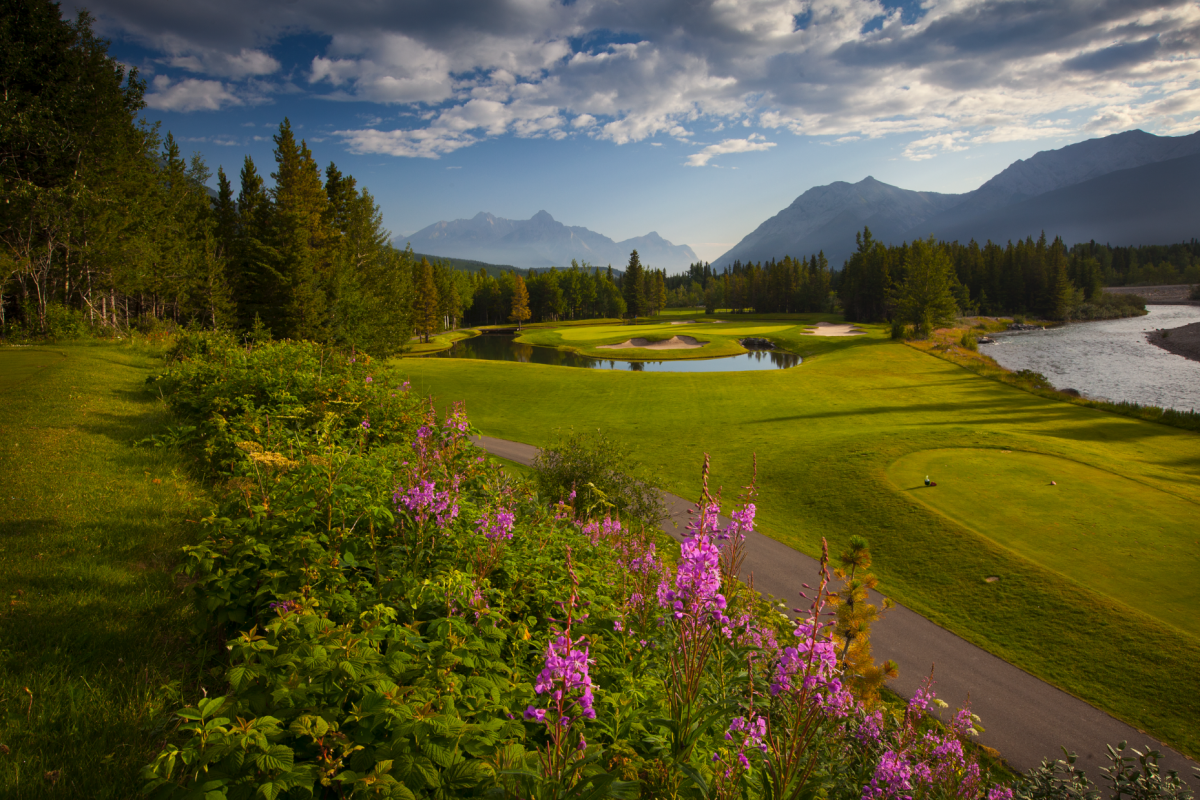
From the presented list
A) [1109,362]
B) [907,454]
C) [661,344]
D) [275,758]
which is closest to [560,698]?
[275,758]

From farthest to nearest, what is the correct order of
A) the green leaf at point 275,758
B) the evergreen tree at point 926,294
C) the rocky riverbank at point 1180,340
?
the evergreen tree at point 926,294 < the rocky riverbank at point 1180,340 < the green leaf at point 275,758

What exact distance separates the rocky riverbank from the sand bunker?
3173cm

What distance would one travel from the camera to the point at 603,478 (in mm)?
14273

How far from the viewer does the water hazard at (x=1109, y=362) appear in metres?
38.8

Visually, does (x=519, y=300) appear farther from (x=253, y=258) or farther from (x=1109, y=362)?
(x=1109, y=362)

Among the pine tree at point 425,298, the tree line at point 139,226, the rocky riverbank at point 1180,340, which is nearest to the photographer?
the tree line at point 139,226

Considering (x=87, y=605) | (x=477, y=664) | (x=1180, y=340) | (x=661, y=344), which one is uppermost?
(x=661, y=344)

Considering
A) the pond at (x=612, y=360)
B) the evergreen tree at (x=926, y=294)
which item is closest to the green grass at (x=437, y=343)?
the pond at (x=612, y=360)

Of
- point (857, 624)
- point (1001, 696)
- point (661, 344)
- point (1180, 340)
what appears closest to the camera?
point (857, 624)

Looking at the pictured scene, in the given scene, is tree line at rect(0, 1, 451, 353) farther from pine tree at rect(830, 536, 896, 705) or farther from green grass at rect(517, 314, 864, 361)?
green grass at rect(517, 314, 864, 361)

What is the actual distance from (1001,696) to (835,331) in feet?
244

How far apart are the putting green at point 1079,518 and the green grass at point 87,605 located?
16409 mm

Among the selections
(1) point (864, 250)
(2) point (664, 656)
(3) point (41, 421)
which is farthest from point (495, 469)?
(1) point (864, 250)

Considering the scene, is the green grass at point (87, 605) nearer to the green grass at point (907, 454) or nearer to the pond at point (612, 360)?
the green grass at point (907, 454)
